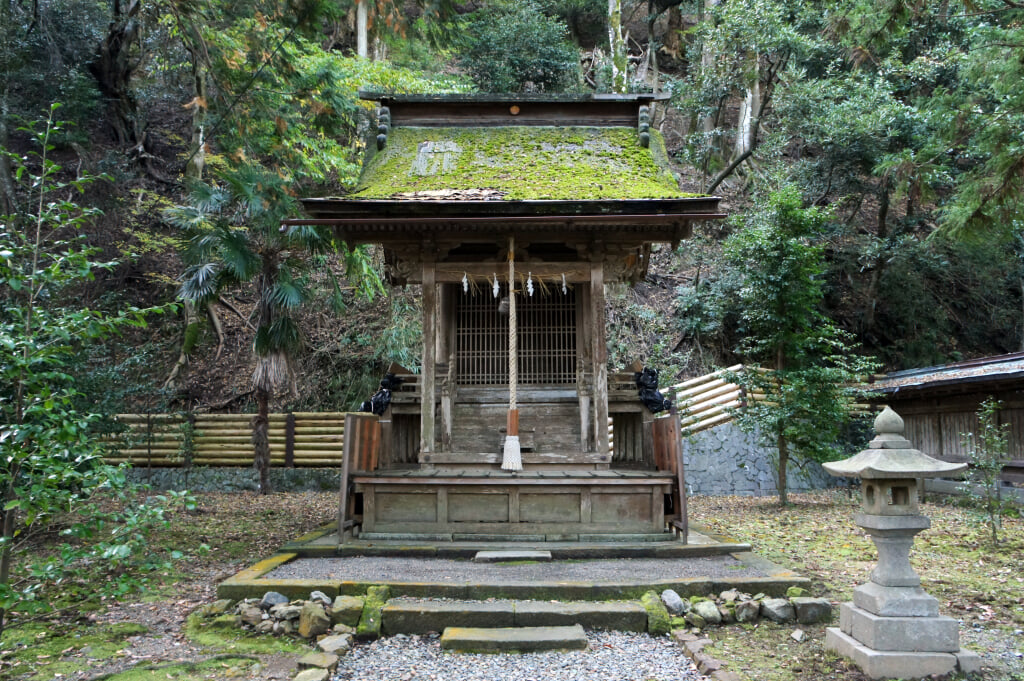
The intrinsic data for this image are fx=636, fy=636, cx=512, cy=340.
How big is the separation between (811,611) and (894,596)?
1140mm

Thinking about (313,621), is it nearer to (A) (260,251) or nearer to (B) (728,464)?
(A) (260,251)

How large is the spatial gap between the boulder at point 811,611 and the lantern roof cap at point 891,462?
1.33 m

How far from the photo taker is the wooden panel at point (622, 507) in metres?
7.39

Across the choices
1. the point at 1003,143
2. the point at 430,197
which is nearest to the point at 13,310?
the point at 430,197

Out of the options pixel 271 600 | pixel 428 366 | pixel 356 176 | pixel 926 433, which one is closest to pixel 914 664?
pixel 271 600

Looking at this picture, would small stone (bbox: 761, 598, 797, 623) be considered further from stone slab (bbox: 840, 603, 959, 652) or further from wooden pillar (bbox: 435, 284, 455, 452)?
wooden pillar (bbox: 435, 284, 455, 452)

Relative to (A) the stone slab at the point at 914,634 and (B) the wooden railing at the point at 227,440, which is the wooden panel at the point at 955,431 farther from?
(B) the wooden railing at the point at 227,440

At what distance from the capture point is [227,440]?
14531mm

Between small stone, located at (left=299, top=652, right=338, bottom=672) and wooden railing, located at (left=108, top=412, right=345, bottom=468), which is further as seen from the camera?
wooden railing, located at (left=108, top=412, right=345, bottom=468)

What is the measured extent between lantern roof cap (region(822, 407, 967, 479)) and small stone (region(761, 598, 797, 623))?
4.43 feet

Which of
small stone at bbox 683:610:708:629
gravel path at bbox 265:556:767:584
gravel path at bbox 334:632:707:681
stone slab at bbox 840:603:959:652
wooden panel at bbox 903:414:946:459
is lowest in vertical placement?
gravel path at bbox 334:632:707:681

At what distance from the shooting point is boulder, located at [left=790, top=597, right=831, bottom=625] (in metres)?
5.39

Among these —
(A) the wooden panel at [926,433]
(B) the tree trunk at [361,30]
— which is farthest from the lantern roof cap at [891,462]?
(B) the tree trunk at [361,30]

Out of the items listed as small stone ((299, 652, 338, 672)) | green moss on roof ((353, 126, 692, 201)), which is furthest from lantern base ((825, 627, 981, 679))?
green moss on roof ((353, 126, 692, 201))
